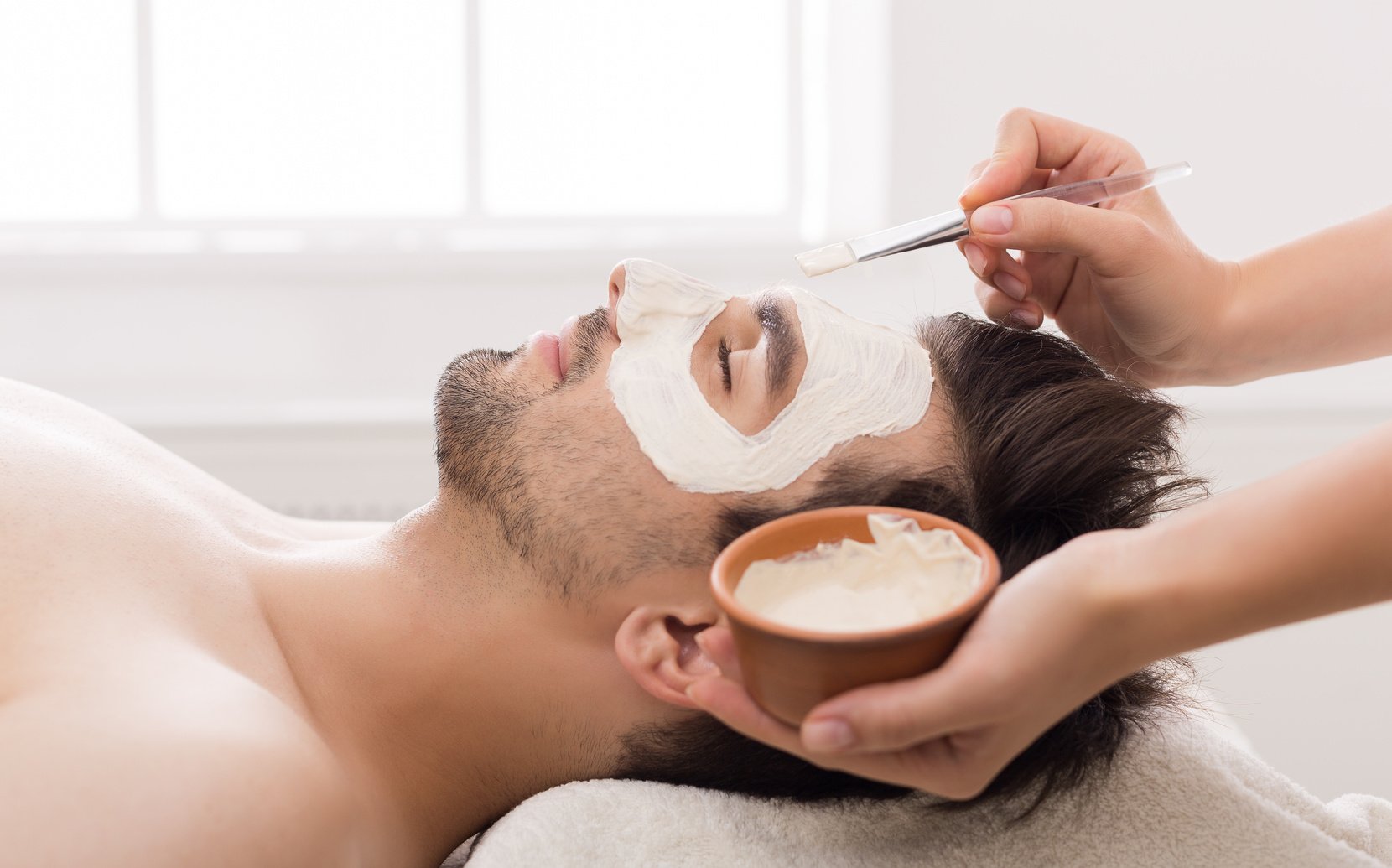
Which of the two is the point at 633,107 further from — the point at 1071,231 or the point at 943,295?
the point at 1071,231

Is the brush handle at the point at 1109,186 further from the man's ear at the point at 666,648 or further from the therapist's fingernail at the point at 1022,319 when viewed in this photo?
the man's ear at the point at 666,648

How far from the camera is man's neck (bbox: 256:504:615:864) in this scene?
1.10m

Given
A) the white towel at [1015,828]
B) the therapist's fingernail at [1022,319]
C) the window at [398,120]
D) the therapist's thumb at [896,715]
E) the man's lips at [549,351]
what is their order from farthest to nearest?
the window at [398,120]
the therapist's fingernail at [1022,319]
the man's lips at [549,351]
the white towel at [1015,828]
the therapist's thumb at [896,715]

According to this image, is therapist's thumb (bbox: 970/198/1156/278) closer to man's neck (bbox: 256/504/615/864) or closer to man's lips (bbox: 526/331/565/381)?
man's lips (bbox: 526/331/565/381)

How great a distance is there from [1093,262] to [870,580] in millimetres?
523

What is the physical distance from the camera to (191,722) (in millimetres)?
849

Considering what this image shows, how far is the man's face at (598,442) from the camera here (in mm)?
1070

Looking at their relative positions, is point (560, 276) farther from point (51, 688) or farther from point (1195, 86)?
point (51, 688)

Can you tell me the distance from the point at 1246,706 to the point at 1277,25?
1.40m

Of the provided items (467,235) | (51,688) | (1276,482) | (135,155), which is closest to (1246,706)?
(1276,482)

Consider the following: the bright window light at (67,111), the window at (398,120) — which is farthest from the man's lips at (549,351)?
the bright window light at (67,111)

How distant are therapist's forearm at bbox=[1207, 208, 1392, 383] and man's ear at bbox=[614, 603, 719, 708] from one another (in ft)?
2.26

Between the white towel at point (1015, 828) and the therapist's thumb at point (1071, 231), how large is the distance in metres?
0.47

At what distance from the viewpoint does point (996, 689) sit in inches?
27.4
